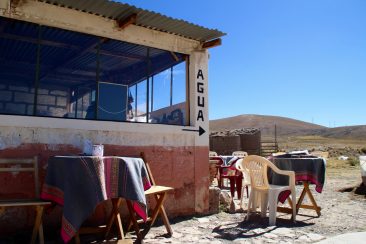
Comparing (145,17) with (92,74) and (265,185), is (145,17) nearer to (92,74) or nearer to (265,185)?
(265,185)

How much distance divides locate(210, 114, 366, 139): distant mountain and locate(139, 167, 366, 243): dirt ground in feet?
220

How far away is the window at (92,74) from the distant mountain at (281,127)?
64.9 metres

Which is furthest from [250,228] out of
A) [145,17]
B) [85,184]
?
[145,17]

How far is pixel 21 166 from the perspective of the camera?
4.83 meters

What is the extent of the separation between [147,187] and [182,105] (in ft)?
8.37

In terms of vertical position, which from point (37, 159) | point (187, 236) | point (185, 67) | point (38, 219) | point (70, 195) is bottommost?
point (187, 236)

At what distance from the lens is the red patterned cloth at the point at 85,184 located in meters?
3.86

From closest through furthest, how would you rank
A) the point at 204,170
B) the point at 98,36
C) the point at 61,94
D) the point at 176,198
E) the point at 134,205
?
the point at 134,205 < the point at 98,36 < the point at 176,198 < the point at 204,170 < the point at 61,94

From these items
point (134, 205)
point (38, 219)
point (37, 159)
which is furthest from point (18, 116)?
point (134, 205)

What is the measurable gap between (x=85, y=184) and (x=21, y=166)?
4.77 feet

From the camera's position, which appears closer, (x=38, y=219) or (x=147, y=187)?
(x=38, y=219)

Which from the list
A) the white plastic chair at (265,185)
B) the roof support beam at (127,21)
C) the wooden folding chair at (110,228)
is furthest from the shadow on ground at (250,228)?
the roof support beam at (127,21)

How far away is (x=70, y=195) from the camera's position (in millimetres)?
3891

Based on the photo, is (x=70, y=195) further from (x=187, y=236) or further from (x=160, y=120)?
(x=160, y=120)
